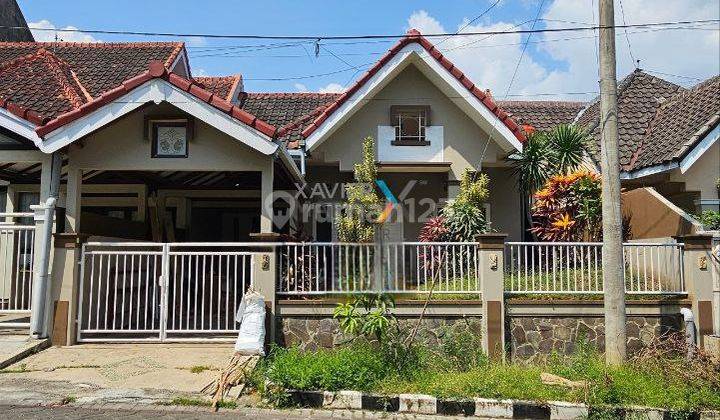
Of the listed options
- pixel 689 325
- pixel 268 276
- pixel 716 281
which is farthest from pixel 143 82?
pixel 716 281

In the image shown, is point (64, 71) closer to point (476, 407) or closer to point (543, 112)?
point (476, 407)

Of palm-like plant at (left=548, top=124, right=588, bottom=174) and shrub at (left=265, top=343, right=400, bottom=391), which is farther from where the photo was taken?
palm-like plant at (left=548, top=124, right=588, bottom=174)

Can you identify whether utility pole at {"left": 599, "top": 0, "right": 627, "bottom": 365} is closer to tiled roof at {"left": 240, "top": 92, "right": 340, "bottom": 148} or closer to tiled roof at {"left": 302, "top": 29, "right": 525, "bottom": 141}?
tiled roof at {"left": 302, "top": 29, "right": 525, "bottom": 141}

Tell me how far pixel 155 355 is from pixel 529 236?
27.7ft

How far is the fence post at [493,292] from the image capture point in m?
7.71

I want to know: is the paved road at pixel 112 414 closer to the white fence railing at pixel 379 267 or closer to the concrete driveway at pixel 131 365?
the concrete driveway at pixel 131 365

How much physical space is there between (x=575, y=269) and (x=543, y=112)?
891cm

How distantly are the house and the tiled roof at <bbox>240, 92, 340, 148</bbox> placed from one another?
0.08m

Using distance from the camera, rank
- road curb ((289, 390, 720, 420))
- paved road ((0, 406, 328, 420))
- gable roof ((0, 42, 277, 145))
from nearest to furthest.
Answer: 1. paved road ((0, 406, 328, 420))
2. road curb ((289, 390, 720, 420))
3. gable roof ((0, 42, 277, 145))

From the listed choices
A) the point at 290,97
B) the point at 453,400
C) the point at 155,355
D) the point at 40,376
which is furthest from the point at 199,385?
the point at 290,97

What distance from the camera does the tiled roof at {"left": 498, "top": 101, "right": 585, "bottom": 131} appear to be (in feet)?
48.4

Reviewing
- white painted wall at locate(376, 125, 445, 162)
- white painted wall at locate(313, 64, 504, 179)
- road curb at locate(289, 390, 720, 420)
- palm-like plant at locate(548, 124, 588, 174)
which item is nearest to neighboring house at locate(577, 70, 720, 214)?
palm-like plant at locate(548, 124, 588, 174)

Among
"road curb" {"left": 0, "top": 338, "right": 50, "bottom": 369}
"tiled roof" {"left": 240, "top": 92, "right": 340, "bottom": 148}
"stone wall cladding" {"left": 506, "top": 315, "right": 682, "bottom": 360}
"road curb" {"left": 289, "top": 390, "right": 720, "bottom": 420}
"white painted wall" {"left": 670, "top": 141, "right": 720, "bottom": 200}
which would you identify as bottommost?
"road curb" {"left": 289, "top": 390, "right": 720, "bottom": 420}

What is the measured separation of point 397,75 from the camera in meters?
11.1
